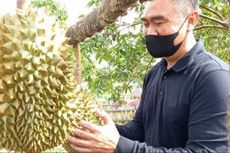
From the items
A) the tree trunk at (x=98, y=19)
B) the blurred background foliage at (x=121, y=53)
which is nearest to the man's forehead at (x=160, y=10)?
the tree trunk at (x=98, y=19)

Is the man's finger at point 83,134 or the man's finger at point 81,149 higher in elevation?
the man's finger at point 83,134

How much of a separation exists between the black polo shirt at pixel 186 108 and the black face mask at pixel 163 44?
78mm

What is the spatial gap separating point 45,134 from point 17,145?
0.11 metres

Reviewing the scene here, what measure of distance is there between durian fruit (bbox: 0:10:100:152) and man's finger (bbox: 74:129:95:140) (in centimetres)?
2

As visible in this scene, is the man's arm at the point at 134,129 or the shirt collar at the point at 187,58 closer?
the shirt collar at the point at 187,58

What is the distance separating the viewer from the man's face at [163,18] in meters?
1.97

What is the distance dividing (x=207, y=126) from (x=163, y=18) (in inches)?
21.4

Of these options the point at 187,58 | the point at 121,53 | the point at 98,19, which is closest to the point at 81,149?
the point at 98,19

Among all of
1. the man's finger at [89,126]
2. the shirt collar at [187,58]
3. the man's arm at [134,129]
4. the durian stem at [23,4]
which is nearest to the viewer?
the durian stem at [23,4]

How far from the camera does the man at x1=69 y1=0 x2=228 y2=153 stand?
1662 mm

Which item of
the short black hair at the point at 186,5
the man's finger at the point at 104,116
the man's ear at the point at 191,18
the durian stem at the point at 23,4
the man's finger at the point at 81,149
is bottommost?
the man's finger at the point at 81,149

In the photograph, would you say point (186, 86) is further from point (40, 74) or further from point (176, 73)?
point (40, 74)

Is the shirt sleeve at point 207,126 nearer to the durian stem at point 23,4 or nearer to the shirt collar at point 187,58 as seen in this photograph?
the shirt collar at point 187,58

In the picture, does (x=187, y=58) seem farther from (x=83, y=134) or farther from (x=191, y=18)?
(x=83, y=134)
